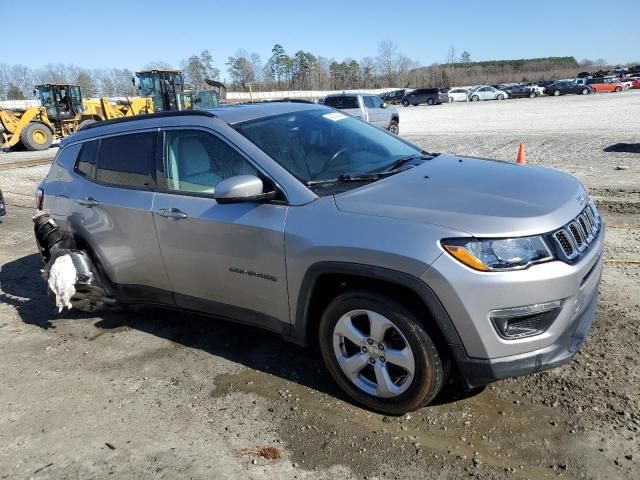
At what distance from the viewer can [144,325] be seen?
4680 mm

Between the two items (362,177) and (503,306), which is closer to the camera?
(503,306)

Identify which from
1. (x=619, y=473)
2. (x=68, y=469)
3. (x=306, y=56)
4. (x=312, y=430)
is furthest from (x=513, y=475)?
(x=306, y=56)

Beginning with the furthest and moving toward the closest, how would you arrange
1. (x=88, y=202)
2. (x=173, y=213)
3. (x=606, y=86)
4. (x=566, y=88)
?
(x=566, y=88)
(x=606, y=86)
(x=88, y=202)
(x=173, y=213)

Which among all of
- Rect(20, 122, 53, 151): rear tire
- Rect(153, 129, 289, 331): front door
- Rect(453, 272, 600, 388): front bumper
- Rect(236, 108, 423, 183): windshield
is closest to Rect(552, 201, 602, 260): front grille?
Rect(453, 272, 600, 388): front bumper

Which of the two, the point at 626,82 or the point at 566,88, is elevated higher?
the point at 626,82

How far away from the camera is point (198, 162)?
146 inches

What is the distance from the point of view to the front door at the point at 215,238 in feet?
10.6

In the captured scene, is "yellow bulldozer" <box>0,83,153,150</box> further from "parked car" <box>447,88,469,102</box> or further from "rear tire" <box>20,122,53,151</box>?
"parked car" <box>447,88,469,102</box>

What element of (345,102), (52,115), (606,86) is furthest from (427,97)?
(52,115)

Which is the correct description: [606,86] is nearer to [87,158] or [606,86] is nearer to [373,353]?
[87,158]

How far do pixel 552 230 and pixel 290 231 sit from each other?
1.43 meters

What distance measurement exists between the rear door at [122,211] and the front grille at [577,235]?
9.00 feet

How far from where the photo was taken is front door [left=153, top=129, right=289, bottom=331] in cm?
324

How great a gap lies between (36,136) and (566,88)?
4716cm
